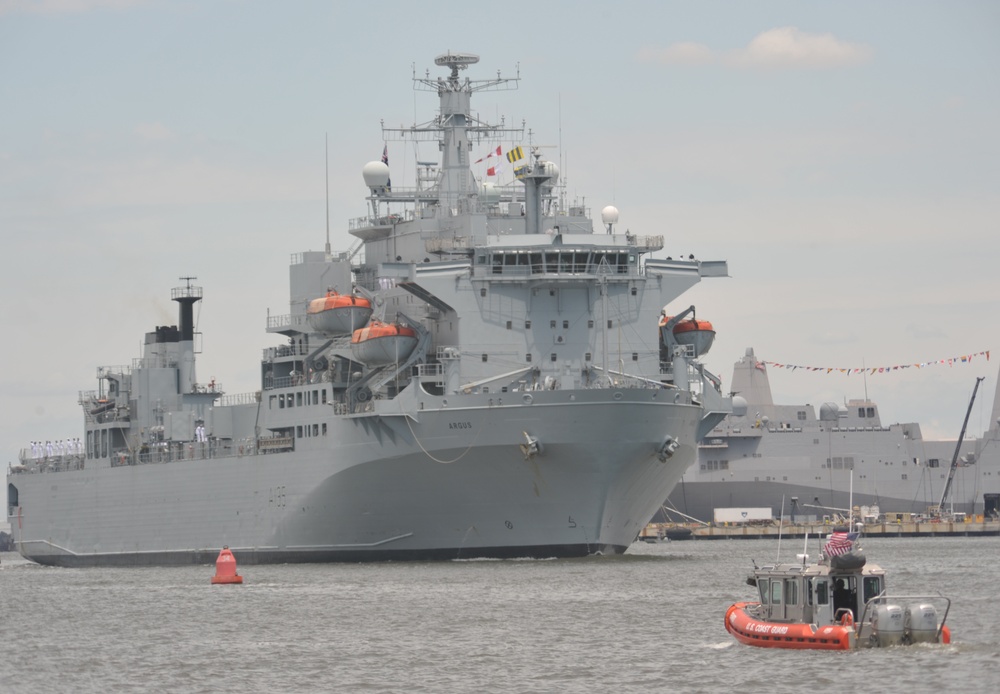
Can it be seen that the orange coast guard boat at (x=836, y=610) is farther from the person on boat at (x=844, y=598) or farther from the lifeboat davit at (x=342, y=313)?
the lifeboat davit at (x=342, y=313)

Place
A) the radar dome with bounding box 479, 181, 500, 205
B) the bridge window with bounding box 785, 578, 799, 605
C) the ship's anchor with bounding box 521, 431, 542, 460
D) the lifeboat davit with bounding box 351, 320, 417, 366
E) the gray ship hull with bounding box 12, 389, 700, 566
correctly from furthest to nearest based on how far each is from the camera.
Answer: the radar dome with bounding box 479, 181, 500, 205 < the lifeboat davit with bounding box 351, 320, 417, 366 < the gray ship hull with bounding box 12, 389, 700, 566 < the ship's anchor with bounding box 521, 431, 542, 460 < the bridge window with bounding box 785, 578, 799, 605

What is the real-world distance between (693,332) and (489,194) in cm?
994

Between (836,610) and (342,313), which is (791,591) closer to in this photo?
(836,610)

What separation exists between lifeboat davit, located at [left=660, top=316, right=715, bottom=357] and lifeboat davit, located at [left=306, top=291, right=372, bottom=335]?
32.2 ft

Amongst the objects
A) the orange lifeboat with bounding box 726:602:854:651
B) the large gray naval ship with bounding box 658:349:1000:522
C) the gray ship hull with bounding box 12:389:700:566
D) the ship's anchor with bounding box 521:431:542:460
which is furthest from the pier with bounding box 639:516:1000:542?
the orange lifeboat with bounding box 726:602:854:651

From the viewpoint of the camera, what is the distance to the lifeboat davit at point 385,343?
2307 inches

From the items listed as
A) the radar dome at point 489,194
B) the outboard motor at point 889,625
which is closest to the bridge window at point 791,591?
the outboard motor at point 889,625

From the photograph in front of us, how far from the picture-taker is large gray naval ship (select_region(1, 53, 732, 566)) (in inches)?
2206

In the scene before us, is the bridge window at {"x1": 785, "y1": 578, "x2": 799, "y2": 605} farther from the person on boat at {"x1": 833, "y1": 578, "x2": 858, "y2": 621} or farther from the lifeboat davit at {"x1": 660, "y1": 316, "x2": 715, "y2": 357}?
the lifeboat davit at {"x1": 660, "y1": 316, "x2": 715, "y2": 357}

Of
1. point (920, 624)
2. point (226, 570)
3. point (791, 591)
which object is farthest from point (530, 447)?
point (920, 624)

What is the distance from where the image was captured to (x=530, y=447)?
179 ft

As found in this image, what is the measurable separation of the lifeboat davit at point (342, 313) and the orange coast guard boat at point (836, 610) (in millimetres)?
27826

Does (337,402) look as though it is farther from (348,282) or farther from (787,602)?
(787,602)

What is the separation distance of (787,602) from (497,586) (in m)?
15.1
